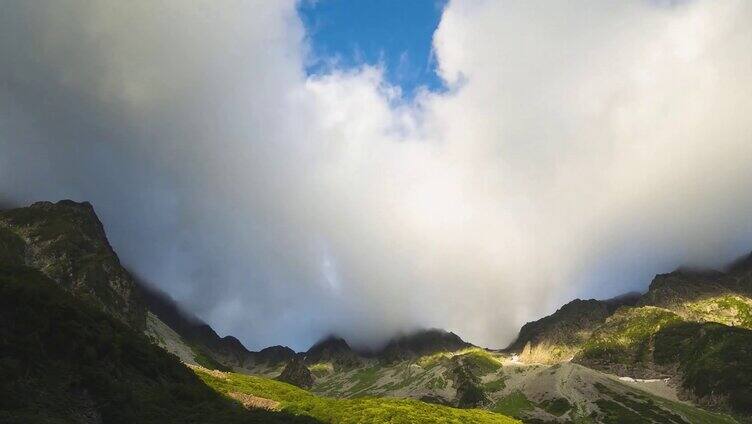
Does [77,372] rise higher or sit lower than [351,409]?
lower

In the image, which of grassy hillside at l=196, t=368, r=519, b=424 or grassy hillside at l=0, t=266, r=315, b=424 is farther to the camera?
grassy hillside at l=196, t=368, r=519, b=424

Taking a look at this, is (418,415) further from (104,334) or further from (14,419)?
(14,419)

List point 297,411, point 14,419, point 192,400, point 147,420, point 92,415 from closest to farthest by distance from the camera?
point 14,419
point 92,415
point 147,420
point 192,400
point 297,411

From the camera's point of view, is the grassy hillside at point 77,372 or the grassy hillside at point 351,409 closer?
the grassy hillside at point 77,372

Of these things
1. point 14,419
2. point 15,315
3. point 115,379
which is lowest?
point 14,419

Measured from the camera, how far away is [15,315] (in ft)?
115

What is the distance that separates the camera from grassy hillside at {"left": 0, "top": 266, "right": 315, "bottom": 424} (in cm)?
3017

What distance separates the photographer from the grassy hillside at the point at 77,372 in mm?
30172

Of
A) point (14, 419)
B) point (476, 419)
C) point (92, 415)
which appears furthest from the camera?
point (476, 419)

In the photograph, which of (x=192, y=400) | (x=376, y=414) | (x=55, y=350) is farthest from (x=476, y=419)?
(x=55, y=350)

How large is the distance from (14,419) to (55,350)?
423 inches

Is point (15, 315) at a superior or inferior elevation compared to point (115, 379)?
superior

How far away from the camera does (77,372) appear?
113ft

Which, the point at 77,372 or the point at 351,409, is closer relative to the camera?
the point at 77,372
